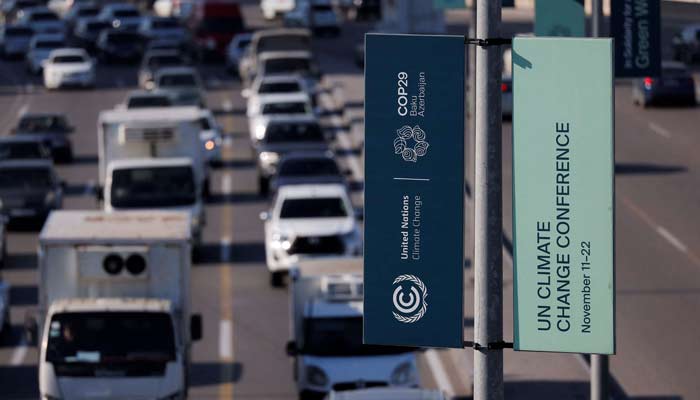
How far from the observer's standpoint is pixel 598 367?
1658 centimetres

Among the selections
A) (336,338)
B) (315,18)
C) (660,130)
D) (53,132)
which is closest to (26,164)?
(53,132)

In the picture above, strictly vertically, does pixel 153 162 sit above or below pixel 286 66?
below

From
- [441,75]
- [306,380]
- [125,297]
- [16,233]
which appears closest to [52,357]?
[125,297]

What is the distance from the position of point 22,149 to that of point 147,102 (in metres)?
7.53

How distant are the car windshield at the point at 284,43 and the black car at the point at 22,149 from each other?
21.2 meters

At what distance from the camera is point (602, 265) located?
411 inches

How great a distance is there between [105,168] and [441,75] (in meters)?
24.7

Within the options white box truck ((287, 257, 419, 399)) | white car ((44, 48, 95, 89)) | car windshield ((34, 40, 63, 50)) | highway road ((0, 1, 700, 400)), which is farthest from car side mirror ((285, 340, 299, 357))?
car windshield ((34, 40, 63, 50))

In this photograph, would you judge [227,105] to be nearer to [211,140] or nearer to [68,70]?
[68,70]

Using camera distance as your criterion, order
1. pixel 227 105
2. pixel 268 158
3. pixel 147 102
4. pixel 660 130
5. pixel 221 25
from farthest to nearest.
Result: 1. pixel 221 25
2. pixel 227 105
3. pixel 147 102
4. pixel 660 130
5. pixel 268 158

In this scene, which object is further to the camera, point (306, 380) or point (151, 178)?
point (151, 178)

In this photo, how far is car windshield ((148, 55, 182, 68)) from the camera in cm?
6331

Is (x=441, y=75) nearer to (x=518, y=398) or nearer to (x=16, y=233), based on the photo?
(x=518, y=398)

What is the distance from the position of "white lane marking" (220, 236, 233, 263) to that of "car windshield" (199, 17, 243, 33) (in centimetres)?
3955
